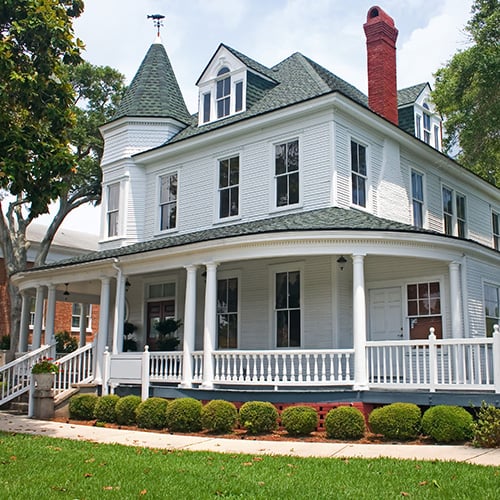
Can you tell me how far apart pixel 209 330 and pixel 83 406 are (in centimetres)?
385

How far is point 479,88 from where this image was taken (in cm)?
2291

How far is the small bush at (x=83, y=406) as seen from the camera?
53.2 ft

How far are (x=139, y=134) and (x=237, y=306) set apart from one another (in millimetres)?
7695

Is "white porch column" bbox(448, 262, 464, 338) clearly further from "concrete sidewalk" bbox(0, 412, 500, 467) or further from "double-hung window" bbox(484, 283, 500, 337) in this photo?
"concrete sidewalk" bbox(0, 412, 500, 467)

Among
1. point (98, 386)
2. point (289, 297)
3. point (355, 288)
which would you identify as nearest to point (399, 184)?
point (289, 297)

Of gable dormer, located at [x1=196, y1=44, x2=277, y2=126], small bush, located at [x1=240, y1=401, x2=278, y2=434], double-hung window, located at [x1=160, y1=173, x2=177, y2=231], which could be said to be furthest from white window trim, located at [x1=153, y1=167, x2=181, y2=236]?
small bush, located at [x1=240, y1=401, x2=278, y2=434]

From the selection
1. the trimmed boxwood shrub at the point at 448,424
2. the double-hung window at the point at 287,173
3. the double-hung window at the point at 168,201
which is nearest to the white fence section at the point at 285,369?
Result: the trimmed boxwood shrub at the point at 448,424

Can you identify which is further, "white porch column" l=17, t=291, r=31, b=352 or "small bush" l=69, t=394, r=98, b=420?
"white porch column" l=17, t=291, r=31, b=352

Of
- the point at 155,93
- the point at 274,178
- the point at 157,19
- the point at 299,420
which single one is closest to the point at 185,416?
the point at 299,420

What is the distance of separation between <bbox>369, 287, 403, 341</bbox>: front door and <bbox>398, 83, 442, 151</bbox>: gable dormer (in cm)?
666

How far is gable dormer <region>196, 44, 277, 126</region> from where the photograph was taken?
20172mm

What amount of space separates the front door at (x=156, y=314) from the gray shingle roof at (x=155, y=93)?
649cm

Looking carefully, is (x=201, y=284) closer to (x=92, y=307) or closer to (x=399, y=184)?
(x=399, y=184)

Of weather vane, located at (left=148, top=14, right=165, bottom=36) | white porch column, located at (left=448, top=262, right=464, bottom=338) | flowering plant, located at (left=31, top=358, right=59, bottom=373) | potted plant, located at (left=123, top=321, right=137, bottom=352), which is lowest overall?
flowering plant, located at (left=31, top=358, right=59, bottom=373)
